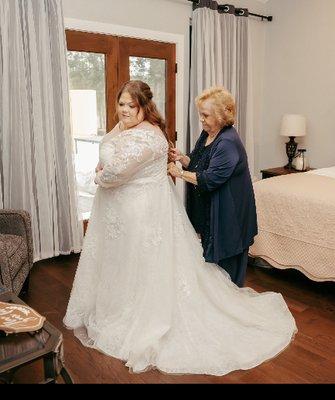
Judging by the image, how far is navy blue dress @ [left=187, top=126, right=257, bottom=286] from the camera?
2486 mm

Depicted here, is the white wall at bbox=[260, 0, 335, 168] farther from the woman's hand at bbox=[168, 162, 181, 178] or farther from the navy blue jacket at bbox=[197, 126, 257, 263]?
the woman's hand at bbox=[168, 162, 181, 178]

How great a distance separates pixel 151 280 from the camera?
2.38m

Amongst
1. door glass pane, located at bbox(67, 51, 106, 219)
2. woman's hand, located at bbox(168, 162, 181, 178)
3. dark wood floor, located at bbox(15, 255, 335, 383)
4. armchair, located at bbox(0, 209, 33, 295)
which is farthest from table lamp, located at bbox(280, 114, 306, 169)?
armchair, located at bbox(0, 209, 33, 295)

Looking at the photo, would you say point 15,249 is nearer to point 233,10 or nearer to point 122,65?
point 122,65

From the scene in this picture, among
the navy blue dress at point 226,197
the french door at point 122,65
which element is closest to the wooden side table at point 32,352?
the navy blue dress at point 226,197

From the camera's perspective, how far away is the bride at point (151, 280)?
227cm

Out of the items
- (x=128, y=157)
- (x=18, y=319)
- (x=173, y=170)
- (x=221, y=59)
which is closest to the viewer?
(x=18, y=319)

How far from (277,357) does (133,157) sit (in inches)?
53.4

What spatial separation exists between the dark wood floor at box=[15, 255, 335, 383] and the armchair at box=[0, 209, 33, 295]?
0.29 m

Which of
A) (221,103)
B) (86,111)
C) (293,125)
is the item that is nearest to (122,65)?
(86,111)

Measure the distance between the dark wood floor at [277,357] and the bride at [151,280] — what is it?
2.2 inches

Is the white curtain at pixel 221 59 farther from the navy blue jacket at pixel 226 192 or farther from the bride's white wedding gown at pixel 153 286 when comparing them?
the bride's white wedding gown at pixel 153 286
